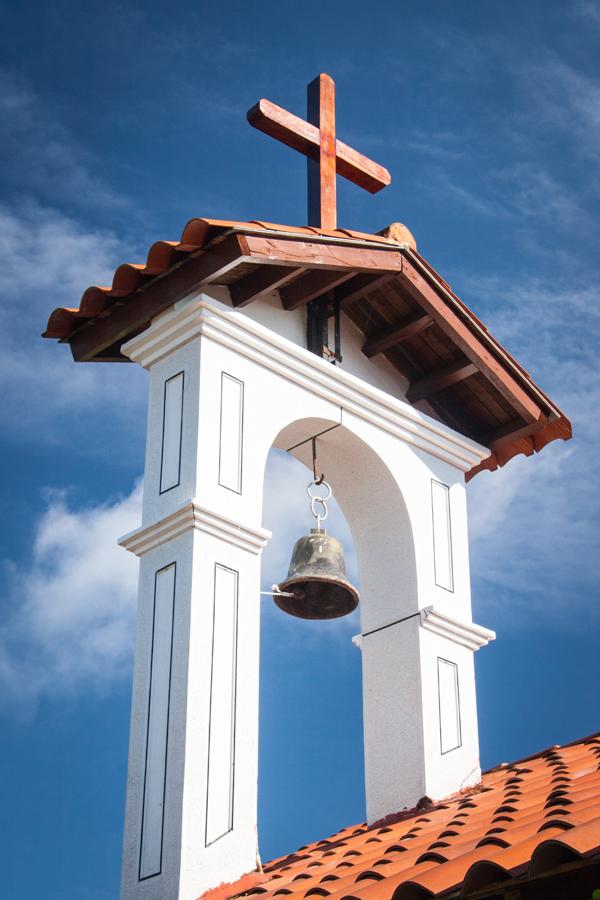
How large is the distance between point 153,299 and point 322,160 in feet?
5.30

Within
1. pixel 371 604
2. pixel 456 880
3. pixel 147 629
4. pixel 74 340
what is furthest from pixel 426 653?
pixel 456 880

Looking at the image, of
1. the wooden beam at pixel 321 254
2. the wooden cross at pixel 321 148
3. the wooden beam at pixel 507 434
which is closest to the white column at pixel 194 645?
the wooden beam at pixel 321 254

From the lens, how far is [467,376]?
919cm

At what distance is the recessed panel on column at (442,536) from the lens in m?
8.70

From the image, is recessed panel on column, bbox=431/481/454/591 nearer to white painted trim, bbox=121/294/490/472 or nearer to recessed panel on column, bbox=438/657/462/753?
white painted trim, bbox=121/294/490/472

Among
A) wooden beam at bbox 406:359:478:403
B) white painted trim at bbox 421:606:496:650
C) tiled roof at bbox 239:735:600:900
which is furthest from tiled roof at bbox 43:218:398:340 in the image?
tiled roof at bbox 239:735:600:900

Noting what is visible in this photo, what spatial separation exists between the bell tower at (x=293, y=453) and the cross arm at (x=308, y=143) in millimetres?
14

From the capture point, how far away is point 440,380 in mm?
9203

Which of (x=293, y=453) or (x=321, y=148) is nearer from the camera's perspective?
(x=293, y=453)

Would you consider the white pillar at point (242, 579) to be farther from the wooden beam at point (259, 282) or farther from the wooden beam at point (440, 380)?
the wooden beam at point (440, 380)

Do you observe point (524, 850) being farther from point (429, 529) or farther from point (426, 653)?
point (429, 529)

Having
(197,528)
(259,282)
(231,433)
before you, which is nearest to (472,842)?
(197,528)

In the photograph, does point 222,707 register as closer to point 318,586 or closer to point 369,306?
point 318,586

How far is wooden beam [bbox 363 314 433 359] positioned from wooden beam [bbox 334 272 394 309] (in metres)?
0.28
